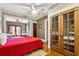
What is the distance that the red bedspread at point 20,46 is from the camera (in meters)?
1.74

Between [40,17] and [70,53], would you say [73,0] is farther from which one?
[70,53]

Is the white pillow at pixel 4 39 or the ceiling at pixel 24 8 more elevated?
the ceiling at pixel 24 8

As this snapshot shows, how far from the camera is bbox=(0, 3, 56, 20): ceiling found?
186cm

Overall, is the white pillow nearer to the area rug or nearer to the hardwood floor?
the area rug

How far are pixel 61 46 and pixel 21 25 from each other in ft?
3.64

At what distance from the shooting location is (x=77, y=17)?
1.93 m

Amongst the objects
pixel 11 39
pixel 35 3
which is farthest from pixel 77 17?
pixel 11 39

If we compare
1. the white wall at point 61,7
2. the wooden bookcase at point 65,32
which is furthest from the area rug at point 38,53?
the white wall at point 61,7

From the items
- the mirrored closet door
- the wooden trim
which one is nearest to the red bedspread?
the mirrored closet door

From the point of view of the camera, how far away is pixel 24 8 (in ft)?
6.21

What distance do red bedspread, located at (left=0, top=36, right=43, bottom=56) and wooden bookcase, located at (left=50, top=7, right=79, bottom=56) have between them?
0.42 m

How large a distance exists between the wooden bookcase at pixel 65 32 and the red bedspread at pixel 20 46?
42 centimetres

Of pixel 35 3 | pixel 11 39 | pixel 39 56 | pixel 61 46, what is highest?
pixel 35 3

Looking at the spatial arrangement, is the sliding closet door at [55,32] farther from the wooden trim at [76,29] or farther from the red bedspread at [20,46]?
the wooden trim at [76,29]
